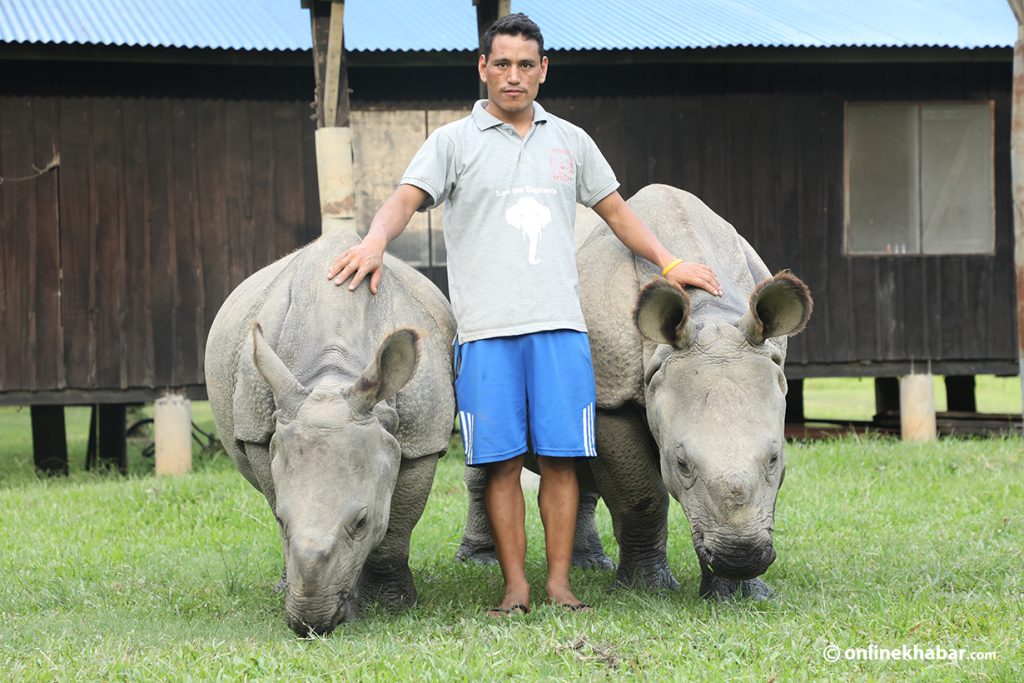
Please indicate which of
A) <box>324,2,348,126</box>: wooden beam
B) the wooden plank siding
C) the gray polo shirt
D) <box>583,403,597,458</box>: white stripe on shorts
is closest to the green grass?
<box>583,403,597,458</box>: white stripe on shorts

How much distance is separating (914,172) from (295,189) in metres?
6.47

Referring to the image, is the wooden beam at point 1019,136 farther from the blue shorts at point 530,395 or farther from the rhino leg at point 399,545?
the rhino leg at point 399,545

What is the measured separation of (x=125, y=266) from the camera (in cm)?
1247

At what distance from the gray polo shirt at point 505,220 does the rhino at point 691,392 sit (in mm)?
370

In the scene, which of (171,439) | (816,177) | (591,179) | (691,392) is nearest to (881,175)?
(816,177)

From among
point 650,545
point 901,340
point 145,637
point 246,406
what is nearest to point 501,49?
point 246,406

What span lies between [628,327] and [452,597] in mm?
1544

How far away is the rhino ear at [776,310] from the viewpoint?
4.96 metres

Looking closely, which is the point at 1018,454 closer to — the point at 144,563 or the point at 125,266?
the point at 144,563

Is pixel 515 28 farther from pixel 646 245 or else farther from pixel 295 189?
pixel 295 189

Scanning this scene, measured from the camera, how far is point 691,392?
499cm

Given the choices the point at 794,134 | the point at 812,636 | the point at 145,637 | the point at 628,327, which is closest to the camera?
the point at 812,636

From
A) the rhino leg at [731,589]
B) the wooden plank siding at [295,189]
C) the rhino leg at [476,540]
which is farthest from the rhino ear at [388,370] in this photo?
the wooden plank siding at [295,189]

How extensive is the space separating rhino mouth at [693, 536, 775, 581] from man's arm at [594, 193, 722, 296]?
118 centimetres
